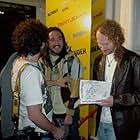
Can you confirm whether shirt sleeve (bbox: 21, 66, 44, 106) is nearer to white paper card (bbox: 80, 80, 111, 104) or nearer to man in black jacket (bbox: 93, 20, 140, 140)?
white paper card (bbox: 80, 80, 111, 104)

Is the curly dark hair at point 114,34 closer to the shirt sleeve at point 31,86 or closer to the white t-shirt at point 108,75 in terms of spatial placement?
the white t-shirt at point 108,75

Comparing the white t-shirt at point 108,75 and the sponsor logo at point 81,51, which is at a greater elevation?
the sponsor logo at point 81,51

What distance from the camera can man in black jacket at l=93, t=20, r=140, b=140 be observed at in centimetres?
212

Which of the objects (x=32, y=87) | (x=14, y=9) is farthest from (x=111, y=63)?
(x=14, y=9)

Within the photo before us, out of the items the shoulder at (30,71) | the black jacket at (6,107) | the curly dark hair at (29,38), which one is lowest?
the black jacket at (6,107)

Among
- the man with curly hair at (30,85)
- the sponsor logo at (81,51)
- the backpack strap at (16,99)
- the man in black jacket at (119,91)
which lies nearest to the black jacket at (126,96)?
the man in black jacket at (119,91)

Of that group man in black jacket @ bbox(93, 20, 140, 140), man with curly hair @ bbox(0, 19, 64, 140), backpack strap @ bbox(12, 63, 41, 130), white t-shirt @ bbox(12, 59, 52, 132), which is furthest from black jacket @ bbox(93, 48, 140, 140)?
backpack strap @ bbox(12, 63, 41, 130)

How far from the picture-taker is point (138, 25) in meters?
2.97

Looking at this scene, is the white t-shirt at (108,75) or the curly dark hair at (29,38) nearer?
the curly dark hair at (29,38)

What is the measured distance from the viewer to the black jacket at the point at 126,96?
212 cm

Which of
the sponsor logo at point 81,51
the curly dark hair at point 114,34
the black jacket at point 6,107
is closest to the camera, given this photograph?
the black jacket at point 6,107

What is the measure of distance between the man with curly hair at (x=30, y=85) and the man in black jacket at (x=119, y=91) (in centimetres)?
36

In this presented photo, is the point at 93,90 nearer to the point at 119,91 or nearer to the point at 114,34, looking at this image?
the point at 119,91

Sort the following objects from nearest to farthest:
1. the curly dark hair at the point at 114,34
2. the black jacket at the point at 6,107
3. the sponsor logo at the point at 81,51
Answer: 1. the black jacket at the point at 6,107
2. the curly dark hair at the point at 114,34
3. the sponsor logo at the point at 81,51
